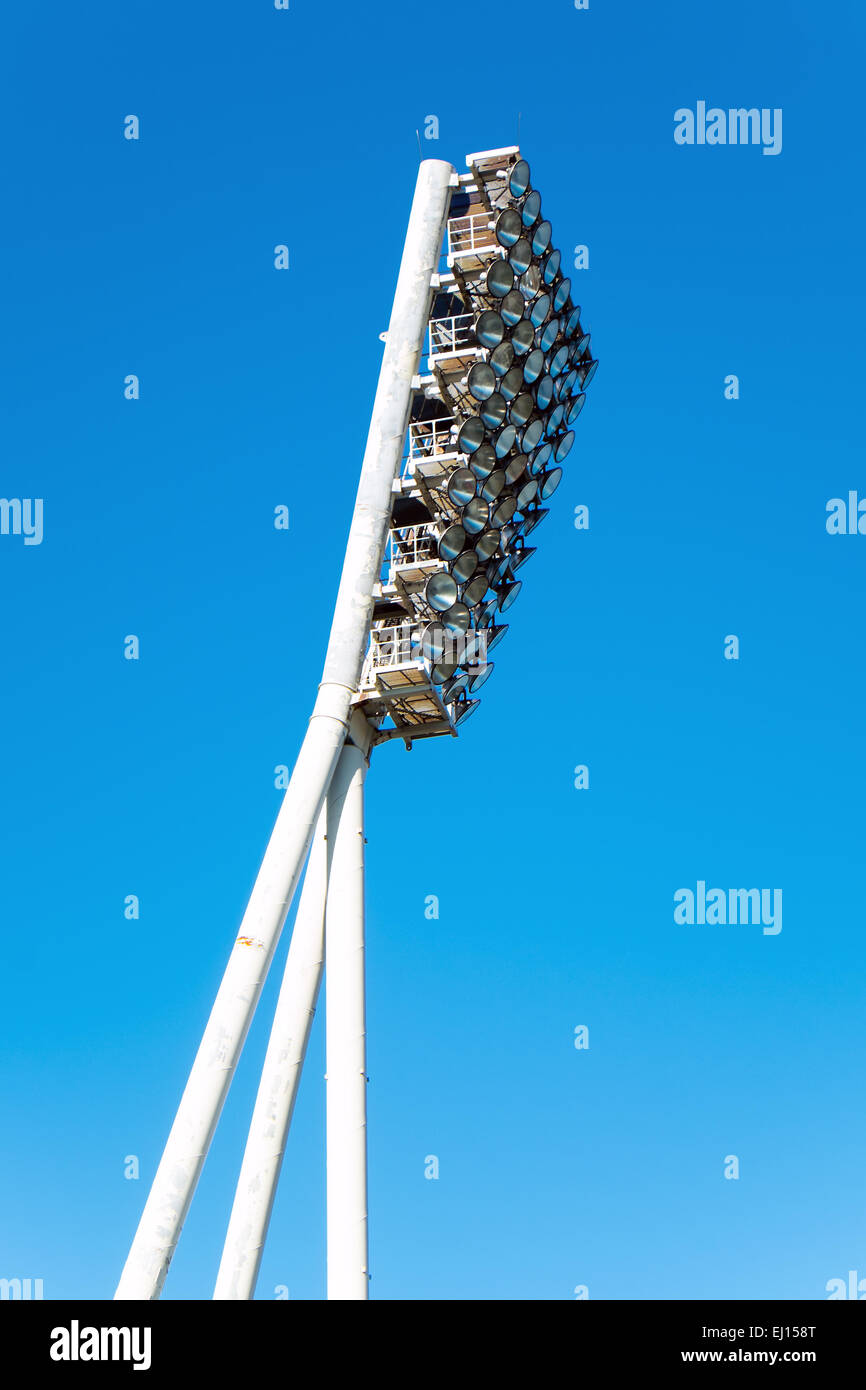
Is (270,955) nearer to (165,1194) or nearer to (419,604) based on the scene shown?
(165,1194)

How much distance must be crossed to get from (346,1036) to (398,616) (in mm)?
9868

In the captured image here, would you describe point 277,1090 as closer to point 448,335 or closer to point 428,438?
point 428,438

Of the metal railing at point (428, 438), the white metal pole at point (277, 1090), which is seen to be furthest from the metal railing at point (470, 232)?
the white metal pole at point (277, 1090)

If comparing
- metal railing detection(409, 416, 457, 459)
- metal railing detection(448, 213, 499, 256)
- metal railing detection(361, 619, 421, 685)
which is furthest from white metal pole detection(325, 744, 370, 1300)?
metal railing detection(448, 213, 499, 256)

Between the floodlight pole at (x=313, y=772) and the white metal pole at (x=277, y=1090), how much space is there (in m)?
2.87

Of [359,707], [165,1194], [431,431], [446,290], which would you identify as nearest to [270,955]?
[165,1194]

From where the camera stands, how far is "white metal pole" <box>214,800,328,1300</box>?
118ft

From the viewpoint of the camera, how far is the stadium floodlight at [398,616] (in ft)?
117

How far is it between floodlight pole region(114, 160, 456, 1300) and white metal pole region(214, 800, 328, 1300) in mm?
2868

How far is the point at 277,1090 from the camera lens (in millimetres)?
37500

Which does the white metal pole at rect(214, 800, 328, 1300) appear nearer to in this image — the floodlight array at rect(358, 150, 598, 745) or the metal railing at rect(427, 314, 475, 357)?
the floodlight array at rect(358, 150, 598, 745)

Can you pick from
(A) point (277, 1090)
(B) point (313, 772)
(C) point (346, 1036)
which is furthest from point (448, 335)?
(A) point (277, 1090)
